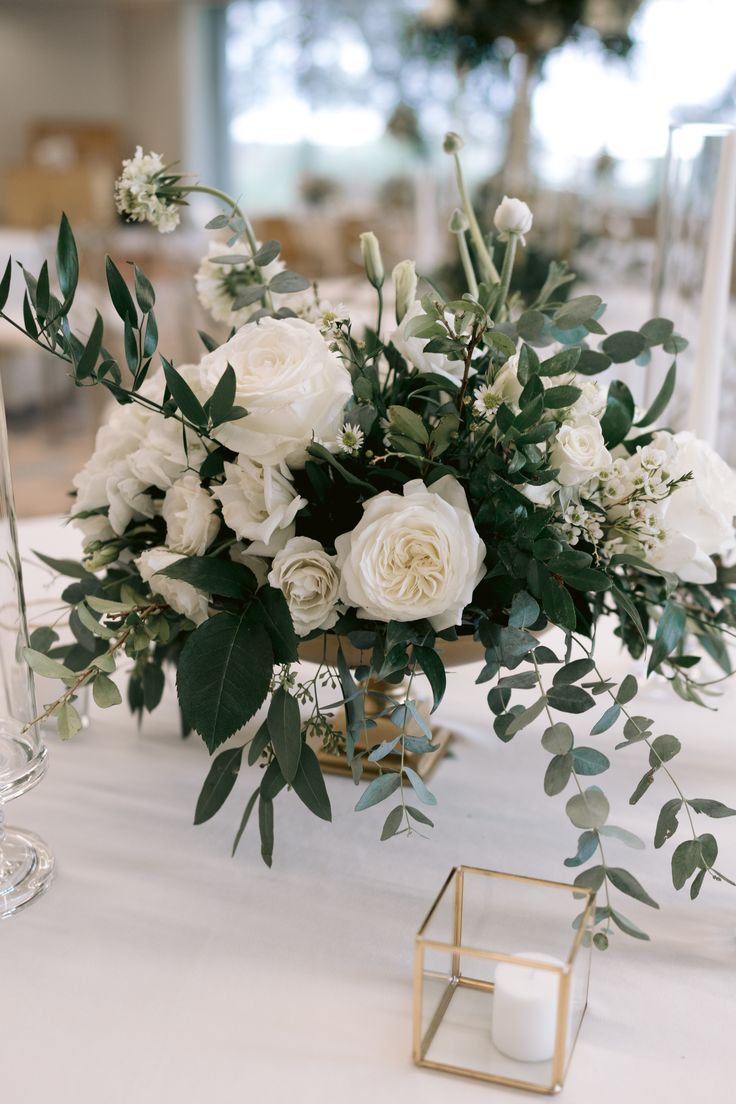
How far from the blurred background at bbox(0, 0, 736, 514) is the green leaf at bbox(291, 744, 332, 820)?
0.69 m

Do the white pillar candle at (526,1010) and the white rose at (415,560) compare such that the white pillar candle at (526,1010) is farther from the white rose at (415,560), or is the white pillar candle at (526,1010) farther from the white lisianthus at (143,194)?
the white lisianthus at (143,194)

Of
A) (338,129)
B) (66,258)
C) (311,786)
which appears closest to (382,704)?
(311,786)

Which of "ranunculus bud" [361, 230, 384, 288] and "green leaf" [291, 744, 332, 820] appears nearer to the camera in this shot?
"green leaf" [291, 744, 332, 820]

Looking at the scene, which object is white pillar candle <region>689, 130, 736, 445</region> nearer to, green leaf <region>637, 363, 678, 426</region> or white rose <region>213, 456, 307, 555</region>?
green leaf <region>637, 363, 678, 426</region>

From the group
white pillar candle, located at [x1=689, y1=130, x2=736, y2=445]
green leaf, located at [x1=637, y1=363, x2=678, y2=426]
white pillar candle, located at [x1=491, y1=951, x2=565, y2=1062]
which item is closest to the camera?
white pillar candle, located at [x1=491, y1=951, x2=565, y2=1062]

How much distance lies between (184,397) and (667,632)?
36 cm

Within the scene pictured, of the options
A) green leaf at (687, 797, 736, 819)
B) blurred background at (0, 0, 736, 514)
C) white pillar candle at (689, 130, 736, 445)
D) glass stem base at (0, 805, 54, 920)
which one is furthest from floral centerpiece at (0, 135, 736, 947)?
blurred background at (0, 0, 736, 514)

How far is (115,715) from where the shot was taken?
967 millimetres

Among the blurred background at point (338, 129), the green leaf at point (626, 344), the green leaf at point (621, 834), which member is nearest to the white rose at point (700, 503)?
the green leaf at point (626, 344)

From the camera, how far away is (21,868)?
2.37ft

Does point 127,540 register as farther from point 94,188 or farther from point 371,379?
point 94,188

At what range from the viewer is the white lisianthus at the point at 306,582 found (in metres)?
0.67

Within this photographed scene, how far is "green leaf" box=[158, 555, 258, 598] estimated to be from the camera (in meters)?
0.67

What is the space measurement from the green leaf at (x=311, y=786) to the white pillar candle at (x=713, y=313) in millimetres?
538
